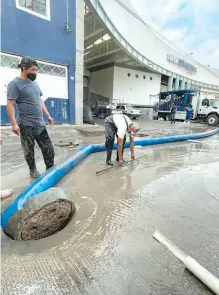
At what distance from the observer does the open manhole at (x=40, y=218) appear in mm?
1657

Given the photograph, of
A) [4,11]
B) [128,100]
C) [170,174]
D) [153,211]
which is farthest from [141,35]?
[153,211]

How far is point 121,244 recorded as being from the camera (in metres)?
1.65

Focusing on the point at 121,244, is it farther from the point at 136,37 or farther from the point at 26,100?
the point at 136,37

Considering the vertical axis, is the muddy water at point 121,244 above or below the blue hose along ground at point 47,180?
below

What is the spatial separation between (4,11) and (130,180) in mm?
8003

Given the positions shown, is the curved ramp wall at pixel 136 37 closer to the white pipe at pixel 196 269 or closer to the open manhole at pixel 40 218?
the open manhole at pixel 40 218

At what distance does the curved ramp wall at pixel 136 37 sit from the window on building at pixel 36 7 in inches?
148

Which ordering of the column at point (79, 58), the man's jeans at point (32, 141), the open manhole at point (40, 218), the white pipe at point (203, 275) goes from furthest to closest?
1. the column at point (79, 58)
2. the man's jeans at point (32, 141)
3. the open manhole at point (40, 218)
4. the white pipe at point (203, 275)

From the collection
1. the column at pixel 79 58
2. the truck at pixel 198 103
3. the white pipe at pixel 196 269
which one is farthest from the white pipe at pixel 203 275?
the truck at pixel 198 103

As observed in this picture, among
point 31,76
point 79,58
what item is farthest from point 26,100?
point 79,58

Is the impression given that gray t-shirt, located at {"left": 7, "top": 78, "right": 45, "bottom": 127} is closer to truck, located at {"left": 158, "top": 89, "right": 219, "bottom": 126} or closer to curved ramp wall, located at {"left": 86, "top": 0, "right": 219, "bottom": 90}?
curved ramp wall, located at {"left": 86, "top": 0, "right": 219, "bottom": 90}

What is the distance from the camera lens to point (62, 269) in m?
1.38

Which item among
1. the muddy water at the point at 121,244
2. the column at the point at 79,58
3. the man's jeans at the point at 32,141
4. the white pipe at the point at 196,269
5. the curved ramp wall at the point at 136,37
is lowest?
the muddy water at the point at 121,244

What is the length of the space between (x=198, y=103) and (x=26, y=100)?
14966mm
